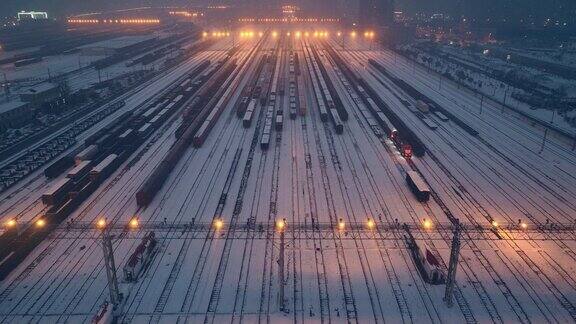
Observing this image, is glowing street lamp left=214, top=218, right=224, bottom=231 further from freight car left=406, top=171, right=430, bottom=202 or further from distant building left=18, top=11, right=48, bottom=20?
distant building left=18, top=11, right=48, bottom=20

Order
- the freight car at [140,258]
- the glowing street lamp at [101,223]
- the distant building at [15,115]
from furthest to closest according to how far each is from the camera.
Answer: the distant building at [15,115] → the glowing street lamp at [101,223] → the freight car at [140,258]

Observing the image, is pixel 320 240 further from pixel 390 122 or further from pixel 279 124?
pixel 390 122

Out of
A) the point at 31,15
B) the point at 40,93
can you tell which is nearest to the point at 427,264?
the point at 40,93

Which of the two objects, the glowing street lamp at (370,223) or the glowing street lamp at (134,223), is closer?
the glowing street lamp at (134,223)

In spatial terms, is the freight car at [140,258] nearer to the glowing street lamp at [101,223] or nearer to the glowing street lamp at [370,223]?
the glowing street lamp at [101,223]

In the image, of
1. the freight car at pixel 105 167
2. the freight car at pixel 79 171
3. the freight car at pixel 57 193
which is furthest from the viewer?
the freight car at pixel 105 167

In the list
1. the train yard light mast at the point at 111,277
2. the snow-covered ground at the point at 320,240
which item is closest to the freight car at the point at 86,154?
the snow-covered ground at the point at 320,240

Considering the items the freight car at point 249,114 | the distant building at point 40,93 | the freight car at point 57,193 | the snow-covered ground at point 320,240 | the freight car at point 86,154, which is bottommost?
the snow-covered ground at point 320,240
